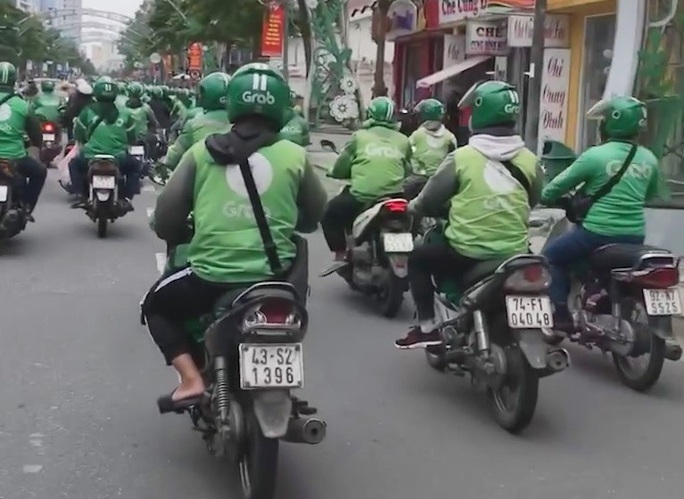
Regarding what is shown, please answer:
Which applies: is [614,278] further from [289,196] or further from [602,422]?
[289,196]

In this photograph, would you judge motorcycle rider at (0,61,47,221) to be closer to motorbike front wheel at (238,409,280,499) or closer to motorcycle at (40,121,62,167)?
motorbike front wheel at (238,409,280,499)

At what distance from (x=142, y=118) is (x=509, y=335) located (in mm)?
13387

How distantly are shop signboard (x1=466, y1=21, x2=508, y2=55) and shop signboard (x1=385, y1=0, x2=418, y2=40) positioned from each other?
6901mm

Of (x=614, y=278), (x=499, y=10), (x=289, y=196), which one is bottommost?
(x=614, y=278)

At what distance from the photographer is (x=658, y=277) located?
682 cm

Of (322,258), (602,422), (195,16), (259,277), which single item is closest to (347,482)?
(259,277)

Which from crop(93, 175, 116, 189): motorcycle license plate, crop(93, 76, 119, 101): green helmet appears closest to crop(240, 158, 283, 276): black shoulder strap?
crop(93, 175, 116, 189): motorcycle license plate

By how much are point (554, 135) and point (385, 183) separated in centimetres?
1271

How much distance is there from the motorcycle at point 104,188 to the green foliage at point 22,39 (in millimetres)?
63457

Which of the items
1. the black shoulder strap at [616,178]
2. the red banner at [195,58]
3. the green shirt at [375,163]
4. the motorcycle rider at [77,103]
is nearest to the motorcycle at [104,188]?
the motorcycle rider at [77,103]

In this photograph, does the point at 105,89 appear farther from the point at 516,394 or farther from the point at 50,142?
the point at 50,142

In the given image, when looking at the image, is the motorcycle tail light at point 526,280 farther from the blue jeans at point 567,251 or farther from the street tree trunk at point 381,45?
the street tree trunk at point 381,45

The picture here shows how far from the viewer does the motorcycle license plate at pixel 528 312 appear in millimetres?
5980

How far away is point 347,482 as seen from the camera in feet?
17.7
